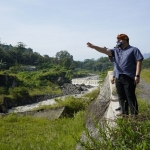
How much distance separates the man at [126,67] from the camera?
3.64 meters

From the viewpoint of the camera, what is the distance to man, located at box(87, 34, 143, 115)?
364cm

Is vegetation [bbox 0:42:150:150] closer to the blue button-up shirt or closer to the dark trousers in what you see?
the dark trousers

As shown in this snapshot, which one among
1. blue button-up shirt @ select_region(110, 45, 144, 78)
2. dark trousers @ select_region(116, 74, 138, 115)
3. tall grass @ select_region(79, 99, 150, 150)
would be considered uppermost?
blue button-up shirt @ select_region(110, 45, 144, 78)

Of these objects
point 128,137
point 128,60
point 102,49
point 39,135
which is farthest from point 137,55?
point 39,135

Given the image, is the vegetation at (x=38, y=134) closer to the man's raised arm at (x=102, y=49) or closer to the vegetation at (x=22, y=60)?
the man's raised arm at (x=102, y=49)

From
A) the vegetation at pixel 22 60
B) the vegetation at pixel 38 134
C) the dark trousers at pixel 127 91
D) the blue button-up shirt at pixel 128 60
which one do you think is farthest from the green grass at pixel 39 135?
the vegetation at pixel 22 60

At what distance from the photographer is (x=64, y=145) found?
4695 millimetres

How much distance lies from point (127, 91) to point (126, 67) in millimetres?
349

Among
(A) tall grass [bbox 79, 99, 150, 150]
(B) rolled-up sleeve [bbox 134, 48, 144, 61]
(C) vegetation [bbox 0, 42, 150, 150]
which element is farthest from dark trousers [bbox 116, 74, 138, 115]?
(A) tall grass [bbox 79, 99, 150, 150]

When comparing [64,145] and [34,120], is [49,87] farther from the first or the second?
[64,145]

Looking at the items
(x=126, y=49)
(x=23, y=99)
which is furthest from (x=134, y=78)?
(x=23, y=99)

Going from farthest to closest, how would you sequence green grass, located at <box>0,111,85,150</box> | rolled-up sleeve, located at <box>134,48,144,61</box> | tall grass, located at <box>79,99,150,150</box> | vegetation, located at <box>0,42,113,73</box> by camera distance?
vegetation, located at <box>0,42,113,73</box> → green grass, located at <box>0,111,85,150</box> → rolled-up sleeve, located at <box>134,48,144,61</box> → tall grass, located at <box>79,99,150,150</box>

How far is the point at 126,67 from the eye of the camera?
374 cm

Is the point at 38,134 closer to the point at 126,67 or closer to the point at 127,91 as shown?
the point at 127,91
